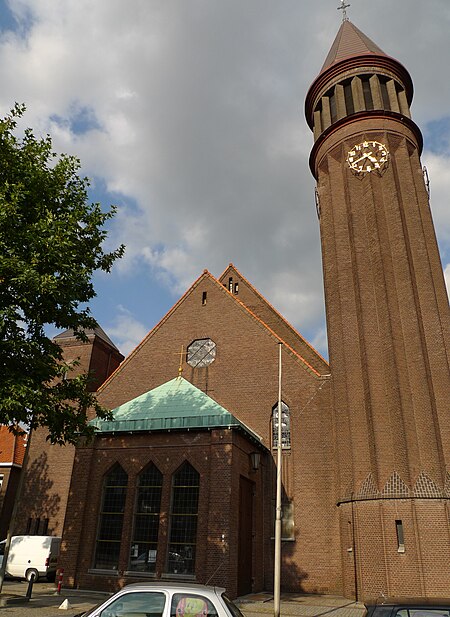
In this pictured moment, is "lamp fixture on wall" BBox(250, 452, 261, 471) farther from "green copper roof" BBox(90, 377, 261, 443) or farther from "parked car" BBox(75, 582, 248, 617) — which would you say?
"parked car" BBox(75, 582, 248, 617)

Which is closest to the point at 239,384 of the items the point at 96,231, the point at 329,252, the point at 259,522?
the point at 259,522

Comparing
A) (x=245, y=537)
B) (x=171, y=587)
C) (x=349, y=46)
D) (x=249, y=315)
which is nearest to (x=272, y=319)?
(x=249, y=315)

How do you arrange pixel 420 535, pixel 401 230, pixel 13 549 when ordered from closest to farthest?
pixel 420 535
pixel 13 549
pixel 401 230

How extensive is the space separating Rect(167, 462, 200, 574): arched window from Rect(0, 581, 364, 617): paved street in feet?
7.66

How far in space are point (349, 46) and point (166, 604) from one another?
34.5m

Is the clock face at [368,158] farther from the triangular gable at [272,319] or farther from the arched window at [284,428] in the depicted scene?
the arched window at [284,428]

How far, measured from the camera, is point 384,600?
651 centimetres

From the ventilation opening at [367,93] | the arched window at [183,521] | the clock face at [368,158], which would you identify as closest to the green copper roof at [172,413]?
the arched window at [183,521]

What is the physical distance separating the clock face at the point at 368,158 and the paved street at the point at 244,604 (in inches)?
810

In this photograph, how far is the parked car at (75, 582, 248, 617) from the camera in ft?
20.6

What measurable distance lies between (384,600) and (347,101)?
2881 cm

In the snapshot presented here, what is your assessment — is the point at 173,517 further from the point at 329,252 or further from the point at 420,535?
the point at 329,252

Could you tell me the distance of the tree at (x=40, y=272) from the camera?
1259 centimetres

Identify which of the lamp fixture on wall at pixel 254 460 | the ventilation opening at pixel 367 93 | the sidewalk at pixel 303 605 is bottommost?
the sidewalk at pixel 303 605
